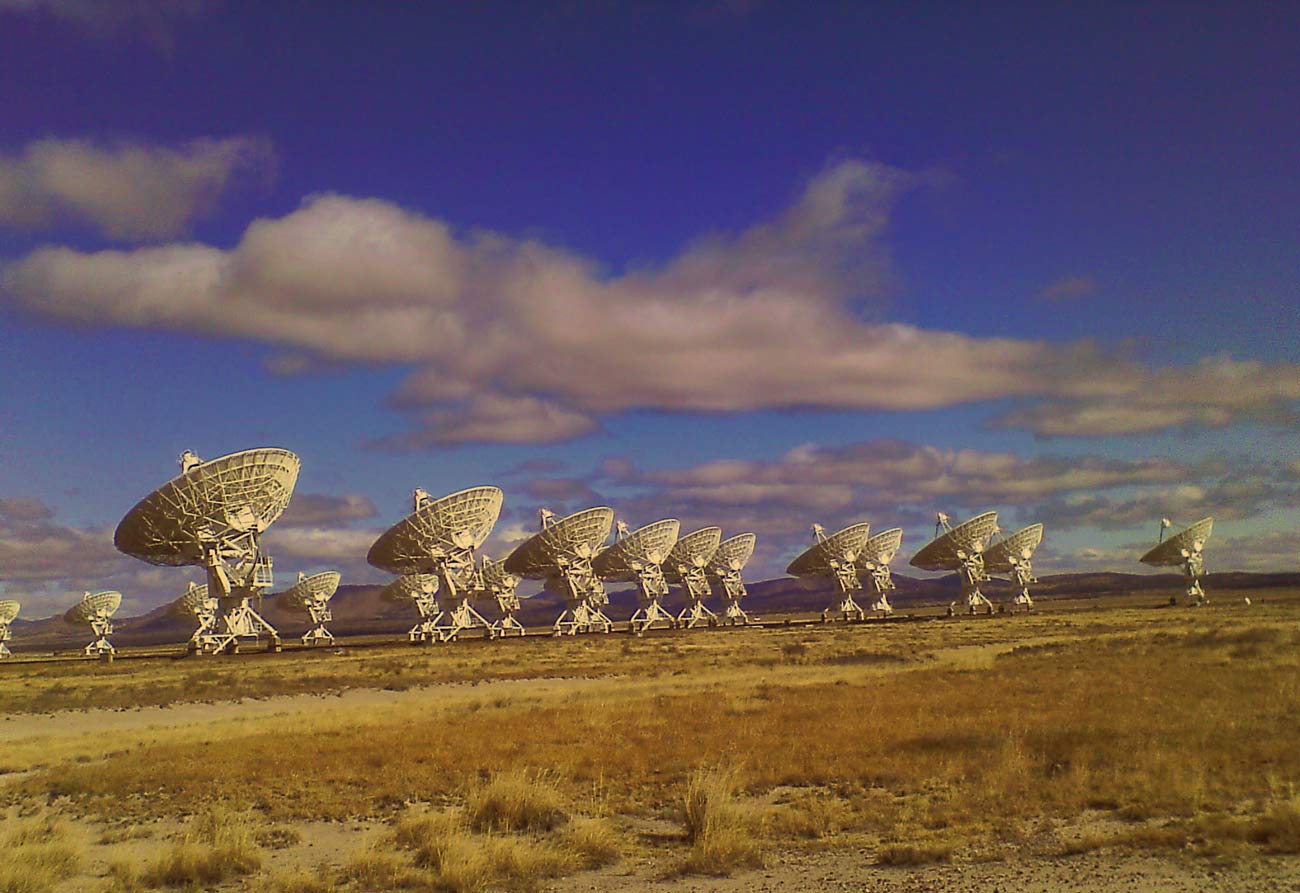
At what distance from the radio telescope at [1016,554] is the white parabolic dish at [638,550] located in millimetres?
38217

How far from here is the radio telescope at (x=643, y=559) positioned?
301 feet

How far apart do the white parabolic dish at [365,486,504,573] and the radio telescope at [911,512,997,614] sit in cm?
4690

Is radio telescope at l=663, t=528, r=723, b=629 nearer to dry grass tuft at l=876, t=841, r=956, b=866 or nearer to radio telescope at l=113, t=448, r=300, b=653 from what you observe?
radio telescope at l=113, t=448, r=300, b=653

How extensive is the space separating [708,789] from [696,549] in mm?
93024

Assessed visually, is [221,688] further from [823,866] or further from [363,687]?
[823,866]

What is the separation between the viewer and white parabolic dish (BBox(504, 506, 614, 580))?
3187 inches

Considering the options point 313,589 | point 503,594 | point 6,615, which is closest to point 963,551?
point 503,594

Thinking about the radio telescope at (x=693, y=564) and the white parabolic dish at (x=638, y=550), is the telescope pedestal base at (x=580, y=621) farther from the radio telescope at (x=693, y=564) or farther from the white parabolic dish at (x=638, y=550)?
the radio telescope at (x=693, y=564)

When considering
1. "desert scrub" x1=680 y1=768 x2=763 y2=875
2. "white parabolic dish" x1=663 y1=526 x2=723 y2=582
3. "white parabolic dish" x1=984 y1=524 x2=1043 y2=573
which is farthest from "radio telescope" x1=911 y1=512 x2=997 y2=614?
"desert scrub" x1=680 y1=768 x2=763 y2=875

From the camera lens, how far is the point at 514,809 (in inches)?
503

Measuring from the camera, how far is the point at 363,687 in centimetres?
4106

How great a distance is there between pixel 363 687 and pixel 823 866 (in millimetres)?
34249

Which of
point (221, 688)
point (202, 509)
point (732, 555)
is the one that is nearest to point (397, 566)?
point (202, 509)

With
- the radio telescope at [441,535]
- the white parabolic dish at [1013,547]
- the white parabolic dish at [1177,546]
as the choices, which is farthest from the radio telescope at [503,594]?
the white parabolic dish at [1177,546]
